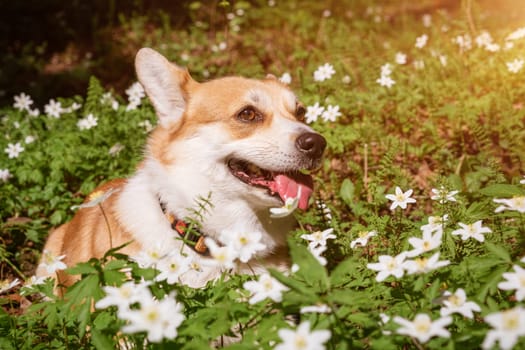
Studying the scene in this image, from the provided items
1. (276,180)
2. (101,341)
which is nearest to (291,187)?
(276,180)

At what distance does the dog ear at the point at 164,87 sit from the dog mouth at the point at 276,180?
638 millimetres

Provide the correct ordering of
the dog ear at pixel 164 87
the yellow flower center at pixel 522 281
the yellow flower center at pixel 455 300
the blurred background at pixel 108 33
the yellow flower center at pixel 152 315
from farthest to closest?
1. the blurred background at pixel 108 33
2. the dog ear at pixel 164 87
3. the yellow flower center at pixel 455 300
4. the yellow flower center at pixel 522 281
5. the yellow flower center at pixel 152 315

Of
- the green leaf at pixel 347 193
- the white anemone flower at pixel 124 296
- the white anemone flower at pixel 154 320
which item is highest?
the white anemone flower at pixel 154 320

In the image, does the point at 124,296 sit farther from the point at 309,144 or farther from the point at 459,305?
the point at 309,144

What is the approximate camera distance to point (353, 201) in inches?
143

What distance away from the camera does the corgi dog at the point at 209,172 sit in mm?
2848

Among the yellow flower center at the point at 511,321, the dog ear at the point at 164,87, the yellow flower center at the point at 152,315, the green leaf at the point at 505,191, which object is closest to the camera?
the yellow flower center at the point at 511,321

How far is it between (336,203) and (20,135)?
3259 millimetres

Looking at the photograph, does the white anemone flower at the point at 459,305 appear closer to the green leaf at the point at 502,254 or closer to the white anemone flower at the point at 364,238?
the green leaf at the point at 502,254

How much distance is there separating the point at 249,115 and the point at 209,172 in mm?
513

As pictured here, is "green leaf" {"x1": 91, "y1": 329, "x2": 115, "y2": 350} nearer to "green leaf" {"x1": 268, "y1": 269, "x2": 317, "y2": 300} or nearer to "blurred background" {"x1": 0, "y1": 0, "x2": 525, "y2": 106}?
"green leaf" {"x1": 268, "y1": 269, "x2": 317, "y2": 300}

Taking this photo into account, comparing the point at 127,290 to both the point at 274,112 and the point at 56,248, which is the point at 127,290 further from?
the point at 56,248

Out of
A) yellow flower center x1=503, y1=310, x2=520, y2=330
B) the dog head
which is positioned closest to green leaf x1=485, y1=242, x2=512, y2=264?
yellow flower center x1=503, y1=310, x2=520, y2=330

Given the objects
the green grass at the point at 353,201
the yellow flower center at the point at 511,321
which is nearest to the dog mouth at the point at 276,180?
the green grass at the point at 353,201
